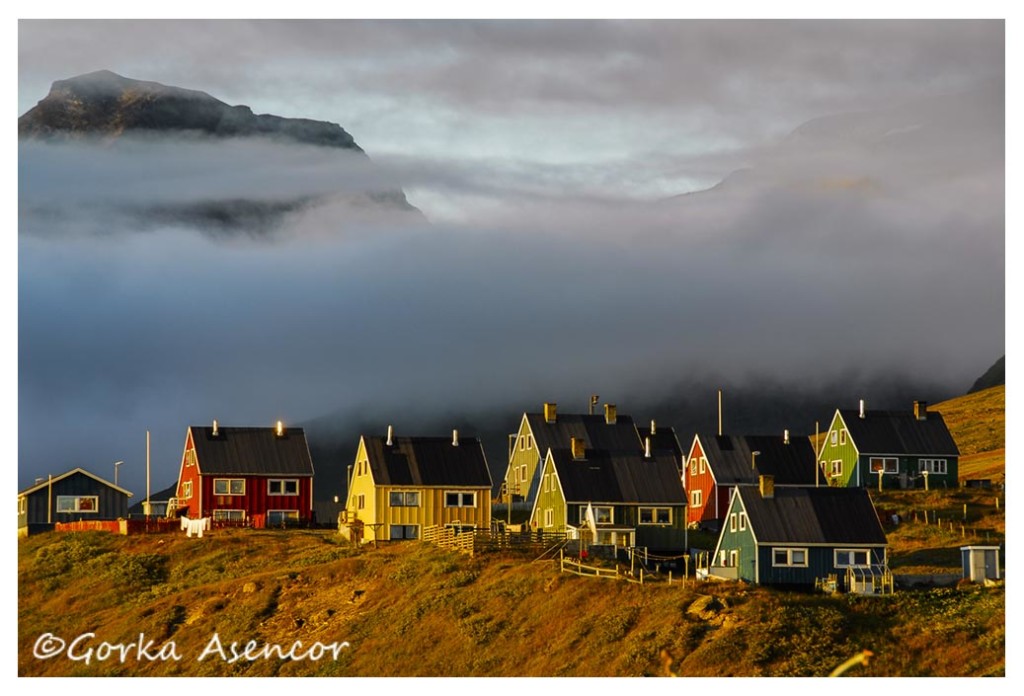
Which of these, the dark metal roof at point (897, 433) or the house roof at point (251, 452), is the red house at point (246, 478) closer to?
the house roof at point (251, 452)

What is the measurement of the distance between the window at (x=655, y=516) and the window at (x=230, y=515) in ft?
89.9

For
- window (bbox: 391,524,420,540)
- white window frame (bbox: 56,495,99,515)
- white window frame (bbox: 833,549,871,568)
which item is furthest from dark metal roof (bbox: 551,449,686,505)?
white window frame (bbox: 56,495,99,515)

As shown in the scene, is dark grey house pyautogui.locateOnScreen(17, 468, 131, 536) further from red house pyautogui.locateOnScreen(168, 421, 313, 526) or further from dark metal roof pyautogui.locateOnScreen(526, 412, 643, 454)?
dark metal roof pyautogui.locateOnScreen(526, 412, 643, 454)

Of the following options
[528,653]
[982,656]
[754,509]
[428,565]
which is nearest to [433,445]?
[428,565]

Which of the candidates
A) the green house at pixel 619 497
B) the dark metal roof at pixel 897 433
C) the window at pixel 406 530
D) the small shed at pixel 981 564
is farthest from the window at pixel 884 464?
the small shed at pixel 981 564

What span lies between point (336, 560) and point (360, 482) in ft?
48.2

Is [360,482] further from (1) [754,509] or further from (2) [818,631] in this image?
(2) [818,631]

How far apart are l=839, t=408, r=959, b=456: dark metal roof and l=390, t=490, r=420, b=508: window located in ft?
112

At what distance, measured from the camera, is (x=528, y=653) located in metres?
75.2

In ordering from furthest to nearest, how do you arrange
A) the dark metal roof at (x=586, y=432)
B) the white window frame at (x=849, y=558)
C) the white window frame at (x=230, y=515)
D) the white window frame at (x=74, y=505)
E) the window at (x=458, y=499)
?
the dark metal roof at (x=586, y=432)
the white window frame at (x=74, y=505)
the white window frame at (x=230, y=515)
the window at (x=458, y=499)
the white window frame at (x=849, y=558)

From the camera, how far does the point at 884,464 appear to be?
12156cm

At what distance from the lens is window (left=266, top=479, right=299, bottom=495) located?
112938 millimetres

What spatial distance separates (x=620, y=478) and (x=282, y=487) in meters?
24.1

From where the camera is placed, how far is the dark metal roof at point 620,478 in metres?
100
